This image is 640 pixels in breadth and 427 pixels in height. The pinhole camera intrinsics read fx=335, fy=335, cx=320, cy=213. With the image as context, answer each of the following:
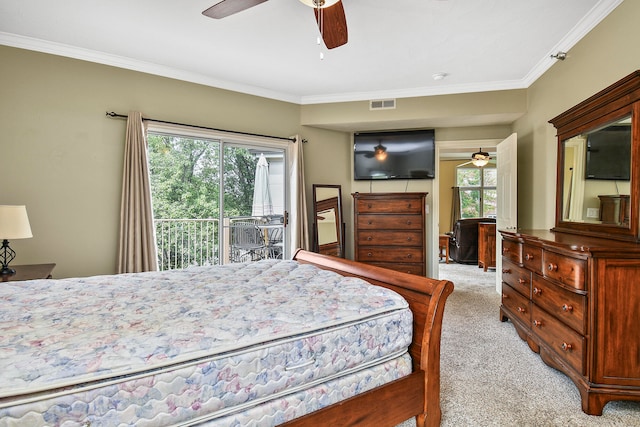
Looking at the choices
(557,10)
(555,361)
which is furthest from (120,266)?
(557,10)

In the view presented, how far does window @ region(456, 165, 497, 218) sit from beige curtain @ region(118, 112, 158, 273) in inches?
305

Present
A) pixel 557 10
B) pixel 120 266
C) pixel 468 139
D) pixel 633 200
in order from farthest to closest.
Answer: pixel 468 139 < pixel 120 266 < pixel 557 10 < pixel 633 200

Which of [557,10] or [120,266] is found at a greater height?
[557,10]

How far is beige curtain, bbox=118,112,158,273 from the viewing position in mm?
3365

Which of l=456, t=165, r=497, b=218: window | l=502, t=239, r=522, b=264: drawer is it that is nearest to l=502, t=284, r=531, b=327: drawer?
l=502, t=239, r=522, b=264: drawer

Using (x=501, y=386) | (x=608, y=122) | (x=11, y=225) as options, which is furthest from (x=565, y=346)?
(x=11, y=225)

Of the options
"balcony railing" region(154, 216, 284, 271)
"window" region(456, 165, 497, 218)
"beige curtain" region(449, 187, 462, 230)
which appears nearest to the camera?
"balcony railing" region(154, 216, 284, 271)

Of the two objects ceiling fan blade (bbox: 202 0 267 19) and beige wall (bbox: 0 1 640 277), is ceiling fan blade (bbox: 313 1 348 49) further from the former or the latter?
beige wall (bbox: 0 1 640 277)

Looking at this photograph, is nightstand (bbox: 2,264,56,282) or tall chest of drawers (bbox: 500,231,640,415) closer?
tall chest of drawers (bbox: 500,231,640,415)

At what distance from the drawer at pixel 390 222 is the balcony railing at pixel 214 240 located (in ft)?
3.73

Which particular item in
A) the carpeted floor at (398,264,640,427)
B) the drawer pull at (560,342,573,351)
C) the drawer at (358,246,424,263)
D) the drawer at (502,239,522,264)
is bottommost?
the carpeted floor at (398,264,640,427)

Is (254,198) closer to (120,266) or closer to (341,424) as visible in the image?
(120,266)

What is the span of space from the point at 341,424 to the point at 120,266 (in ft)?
9.47

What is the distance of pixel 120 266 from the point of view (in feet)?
10.9
